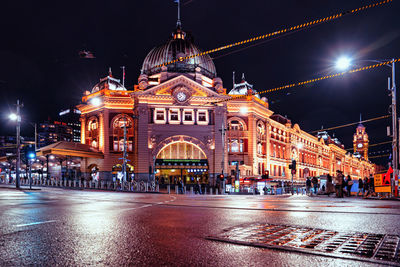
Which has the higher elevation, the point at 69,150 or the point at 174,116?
the point at 174,116

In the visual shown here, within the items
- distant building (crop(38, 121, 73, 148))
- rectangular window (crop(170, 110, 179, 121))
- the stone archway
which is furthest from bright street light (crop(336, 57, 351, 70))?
distant building (crop(38, 121, 73, 148))

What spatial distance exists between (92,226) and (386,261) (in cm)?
585

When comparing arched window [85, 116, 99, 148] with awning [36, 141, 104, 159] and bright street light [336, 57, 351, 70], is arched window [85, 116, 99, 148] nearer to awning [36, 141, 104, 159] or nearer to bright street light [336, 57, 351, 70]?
awning [36, 141, 104, 159]

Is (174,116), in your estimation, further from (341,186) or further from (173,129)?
(341,186)

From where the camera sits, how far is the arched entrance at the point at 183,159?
2303 inches

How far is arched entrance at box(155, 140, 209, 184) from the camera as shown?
58.5 metres

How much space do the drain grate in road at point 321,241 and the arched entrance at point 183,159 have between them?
166 feet

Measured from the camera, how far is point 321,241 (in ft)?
20.2

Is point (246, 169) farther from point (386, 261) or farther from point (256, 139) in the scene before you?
point (386, 261)

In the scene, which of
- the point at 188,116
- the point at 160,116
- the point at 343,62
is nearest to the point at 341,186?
the point at 343,62

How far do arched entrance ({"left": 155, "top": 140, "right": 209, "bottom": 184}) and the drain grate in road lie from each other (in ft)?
166

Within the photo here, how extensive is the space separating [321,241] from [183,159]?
5304 centimetres

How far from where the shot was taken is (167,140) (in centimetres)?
5884

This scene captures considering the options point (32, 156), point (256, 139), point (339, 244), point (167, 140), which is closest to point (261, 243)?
point (339, 244)
